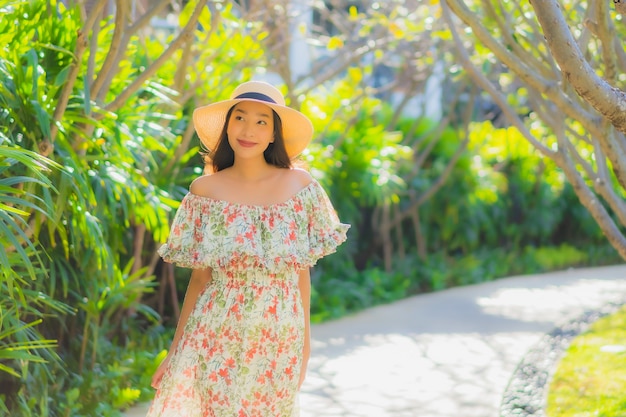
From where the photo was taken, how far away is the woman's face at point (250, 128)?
323cm

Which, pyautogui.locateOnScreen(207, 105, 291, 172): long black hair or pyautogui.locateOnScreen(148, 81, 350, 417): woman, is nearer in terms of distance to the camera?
pyautogui.locateOnScreen(148, 81, 350, 417): woman

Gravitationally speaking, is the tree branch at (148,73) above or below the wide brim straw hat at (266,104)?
above

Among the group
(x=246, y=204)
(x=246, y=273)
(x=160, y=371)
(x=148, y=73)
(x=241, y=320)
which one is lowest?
(x=160, y=371)

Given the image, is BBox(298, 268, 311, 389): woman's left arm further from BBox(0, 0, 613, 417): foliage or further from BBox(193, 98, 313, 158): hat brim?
BBox(0, 0, 613, 417): foliage

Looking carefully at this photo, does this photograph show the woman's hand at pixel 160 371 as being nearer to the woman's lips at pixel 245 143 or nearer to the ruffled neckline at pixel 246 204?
the ruffled neckline at pixel 246 204

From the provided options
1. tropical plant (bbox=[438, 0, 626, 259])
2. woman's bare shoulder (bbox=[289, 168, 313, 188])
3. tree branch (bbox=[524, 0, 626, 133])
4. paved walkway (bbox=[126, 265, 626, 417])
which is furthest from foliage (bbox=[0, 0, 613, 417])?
tree branch (bbox=[524, 0, 626, 133])

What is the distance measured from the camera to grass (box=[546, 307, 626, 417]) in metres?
5.07

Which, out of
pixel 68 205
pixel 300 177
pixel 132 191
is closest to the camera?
pixel 300 177

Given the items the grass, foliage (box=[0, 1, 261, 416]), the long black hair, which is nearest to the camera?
the long black hair

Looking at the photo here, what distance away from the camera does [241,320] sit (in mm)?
3115

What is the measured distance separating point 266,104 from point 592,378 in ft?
11.2

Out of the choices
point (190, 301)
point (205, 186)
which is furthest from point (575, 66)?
point (190, 301)

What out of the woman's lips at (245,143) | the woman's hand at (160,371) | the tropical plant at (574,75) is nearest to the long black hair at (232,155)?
the woman's lips at (245,143)

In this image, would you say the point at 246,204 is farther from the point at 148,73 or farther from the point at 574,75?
the point at 148,73
